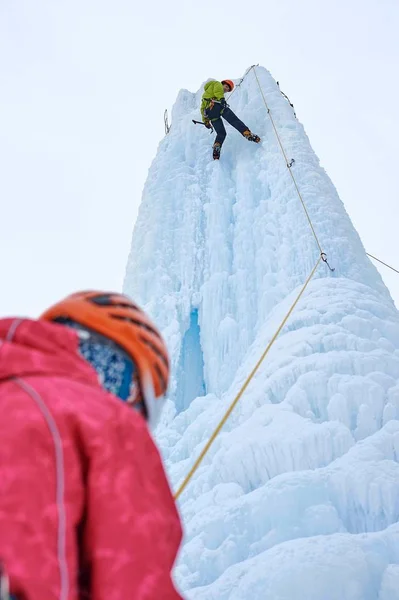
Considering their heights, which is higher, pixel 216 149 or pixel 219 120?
pixel 219 120

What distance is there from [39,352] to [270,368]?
2.43 m

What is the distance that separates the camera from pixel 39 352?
797mm

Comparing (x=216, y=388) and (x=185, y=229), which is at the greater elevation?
(x=185, y=229)

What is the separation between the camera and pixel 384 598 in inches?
75.9

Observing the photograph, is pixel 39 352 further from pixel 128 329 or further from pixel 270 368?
pixel 270 368

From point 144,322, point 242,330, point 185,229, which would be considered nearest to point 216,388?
point 242,330

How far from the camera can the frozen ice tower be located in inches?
87.1

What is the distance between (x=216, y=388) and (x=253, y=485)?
1237 millimetres

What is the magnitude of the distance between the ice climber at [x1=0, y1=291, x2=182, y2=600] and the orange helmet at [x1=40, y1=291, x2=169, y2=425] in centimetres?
4

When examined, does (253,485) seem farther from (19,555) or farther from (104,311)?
(19,555)

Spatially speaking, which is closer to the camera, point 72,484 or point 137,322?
point 72,484

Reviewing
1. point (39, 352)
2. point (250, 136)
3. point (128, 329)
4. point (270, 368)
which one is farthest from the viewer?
point (250, 136)

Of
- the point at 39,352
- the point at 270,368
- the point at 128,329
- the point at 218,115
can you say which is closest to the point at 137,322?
the point at 128,329

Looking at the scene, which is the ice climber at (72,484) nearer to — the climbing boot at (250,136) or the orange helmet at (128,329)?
the orange helmet at (128,329)
